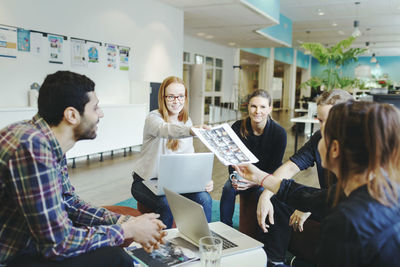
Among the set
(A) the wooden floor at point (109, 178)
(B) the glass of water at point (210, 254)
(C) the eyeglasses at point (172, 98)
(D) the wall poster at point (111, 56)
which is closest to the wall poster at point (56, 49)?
(D) the wall poster at point (111, 56)

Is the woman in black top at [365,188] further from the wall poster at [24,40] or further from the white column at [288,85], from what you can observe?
the white column at [288,85]

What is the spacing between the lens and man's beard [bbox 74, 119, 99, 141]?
1409mm

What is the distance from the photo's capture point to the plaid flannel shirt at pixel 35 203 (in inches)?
44.4

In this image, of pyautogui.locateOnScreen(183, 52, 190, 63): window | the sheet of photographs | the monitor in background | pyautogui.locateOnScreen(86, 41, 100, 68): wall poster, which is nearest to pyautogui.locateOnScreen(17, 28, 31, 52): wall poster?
pyautogui.locateOnScreen(86, 41, 100, 68): wall poster

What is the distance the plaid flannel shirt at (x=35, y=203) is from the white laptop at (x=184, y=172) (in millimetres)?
830

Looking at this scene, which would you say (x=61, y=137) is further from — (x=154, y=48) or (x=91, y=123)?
(x=154, y=48)

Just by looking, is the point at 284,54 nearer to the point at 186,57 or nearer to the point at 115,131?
the point at 186,57

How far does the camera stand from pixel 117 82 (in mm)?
6539

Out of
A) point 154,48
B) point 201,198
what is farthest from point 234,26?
point 201,198

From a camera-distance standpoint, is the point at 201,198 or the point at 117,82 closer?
the point at 201,198

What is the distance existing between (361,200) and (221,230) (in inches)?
39.9

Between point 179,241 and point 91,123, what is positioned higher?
point 91,123

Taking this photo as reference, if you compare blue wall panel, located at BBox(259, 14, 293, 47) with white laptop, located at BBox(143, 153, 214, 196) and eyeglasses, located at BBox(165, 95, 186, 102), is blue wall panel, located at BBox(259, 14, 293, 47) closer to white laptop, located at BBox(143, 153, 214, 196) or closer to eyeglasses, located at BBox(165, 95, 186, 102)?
eyeglasses, located at BBox(165, 95, 186, 102)

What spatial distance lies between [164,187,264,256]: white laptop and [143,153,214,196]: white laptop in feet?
1.45
